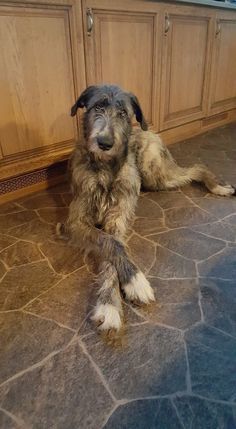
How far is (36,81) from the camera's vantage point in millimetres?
2223

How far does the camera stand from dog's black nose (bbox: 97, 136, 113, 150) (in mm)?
1616

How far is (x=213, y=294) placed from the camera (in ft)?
4.88

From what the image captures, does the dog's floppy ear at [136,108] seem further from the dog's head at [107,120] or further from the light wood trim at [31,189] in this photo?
the light wood trim at [31,189]

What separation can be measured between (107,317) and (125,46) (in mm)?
2323

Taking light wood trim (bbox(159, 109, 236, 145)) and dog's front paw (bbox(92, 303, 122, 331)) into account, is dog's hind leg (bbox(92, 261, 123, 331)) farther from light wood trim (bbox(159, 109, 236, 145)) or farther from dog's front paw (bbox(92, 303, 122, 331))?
light wood trim (bbox(159, 109, 236, 145))

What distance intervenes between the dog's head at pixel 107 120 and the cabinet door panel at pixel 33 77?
24.3 inches

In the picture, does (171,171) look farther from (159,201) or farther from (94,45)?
(94,45)

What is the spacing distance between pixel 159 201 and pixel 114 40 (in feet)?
4.57

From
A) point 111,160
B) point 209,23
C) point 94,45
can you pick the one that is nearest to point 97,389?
point 111,160

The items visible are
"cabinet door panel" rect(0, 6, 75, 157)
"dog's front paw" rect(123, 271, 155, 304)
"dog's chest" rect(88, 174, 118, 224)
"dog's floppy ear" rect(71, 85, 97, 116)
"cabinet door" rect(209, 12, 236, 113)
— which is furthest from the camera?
"cabinet door" rect(209, 12, 236, 113)

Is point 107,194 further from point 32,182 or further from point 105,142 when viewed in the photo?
point 32,182

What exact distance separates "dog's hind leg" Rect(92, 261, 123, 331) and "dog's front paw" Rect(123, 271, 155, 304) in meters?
0.05

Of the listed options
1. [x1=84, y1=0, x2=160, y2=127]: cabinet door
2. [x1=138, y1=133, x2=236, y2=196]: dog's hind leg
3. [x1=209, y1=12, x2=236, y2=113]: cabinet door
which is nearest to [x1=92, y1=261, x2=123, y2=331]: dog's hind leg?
[x1=138, y1=133, x2=236, y2=196]: dog's hind leg

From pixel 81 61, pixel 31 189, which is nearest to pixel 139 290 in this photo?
pixel 31 189
